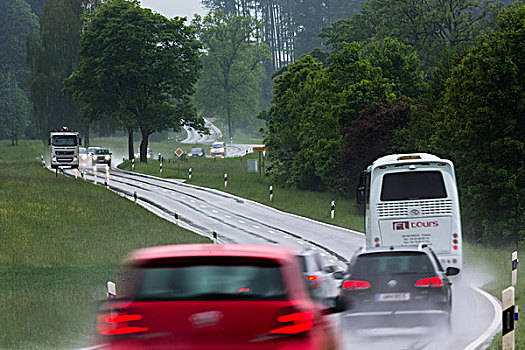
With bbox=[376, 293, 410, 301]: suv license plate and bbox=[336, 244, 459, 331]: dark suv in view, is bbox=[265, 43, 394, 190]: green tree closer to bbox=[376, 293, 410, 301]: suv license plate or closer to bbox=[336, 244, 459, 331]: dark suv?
bbox=[336, 244, 459, 331]: dark suv

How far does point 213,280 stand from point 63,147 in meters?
60.8

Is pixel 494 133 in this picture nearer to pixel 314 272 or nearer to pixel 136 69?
pixel 314 272

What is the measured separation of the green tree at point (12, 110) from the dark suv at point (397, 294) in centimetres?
10085

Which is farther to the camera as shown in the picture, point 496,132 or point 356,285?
point 496,132

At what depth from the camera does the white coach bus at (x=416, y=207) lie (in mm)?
19859

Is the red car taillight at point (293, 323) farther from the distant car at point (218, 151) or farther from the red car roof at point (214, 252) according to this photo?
the distant car at point (218, 151)

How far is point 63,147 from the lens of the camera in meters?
65.8

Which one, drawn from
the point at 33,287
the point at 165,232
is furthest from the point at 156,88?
the point at 33,287

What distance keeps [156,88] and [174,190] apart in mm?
25267

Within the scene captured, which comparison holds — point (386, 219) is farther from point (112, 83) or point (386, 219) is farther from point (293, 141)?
point (112, 83)

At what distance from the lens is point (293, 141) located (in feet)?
191

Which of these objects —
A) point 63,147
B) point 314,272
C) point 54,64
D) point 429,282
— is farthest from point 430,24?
point 429,282

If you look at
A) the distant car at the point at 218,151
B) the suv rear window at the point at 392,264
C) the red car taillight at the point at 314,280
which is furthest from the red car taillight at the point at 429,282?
the distant car at the point at 218,151

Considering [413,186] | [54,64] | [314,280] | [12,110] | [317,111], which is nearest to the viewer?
[314,280]
